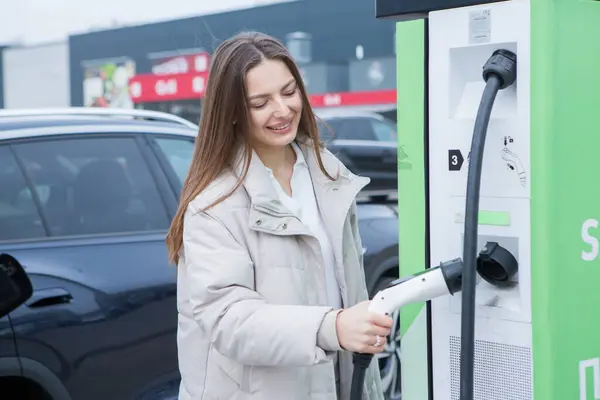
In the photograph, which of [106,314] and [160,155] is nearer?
[106,314]

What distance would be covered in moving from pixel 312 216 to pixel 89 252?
5.63 feet

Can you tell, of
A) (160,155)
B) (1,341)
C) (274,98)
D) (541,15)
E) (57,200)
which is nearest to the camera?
(541,15)

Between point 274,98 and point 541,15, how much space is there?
0.61m

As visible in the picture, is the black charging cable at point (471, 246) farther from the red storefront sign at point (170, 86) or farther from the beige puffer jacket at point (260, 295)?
the red storefront sign at point (170, 86)

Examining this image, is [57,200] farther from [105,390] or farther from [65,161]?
[105,390]

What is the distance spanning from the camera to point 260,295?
2059 mm

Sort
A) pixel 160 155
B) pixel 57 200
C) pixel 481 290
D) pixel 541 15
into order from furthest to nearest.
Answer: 1. pixel 160 155
2. pixel 57 200
3. pixel 481 290
4. pixel 541 15

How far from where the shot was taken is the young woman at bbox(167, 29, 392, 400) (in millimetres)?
1960

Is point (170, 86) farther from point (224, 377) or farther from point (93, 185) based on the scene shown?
point (224, 377)

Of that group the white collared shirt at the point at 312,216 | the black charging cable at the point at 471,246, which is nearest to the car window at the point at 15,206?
the white collared shirt at the point at 312,216

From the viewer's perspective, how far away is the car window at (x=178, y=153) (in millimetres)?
4320

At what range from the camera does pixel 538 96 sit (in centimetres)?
188

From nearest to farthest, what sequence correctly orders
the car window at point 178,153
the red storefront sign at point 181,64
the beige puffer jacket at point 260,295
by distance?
the beige puffer jacket at point 260,295 → the car window at point 178,153 → the red storefront sign at point 181,64

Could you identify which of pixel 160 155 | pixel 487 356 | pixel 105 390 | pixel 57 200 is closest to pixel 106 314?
pixel 105 390
